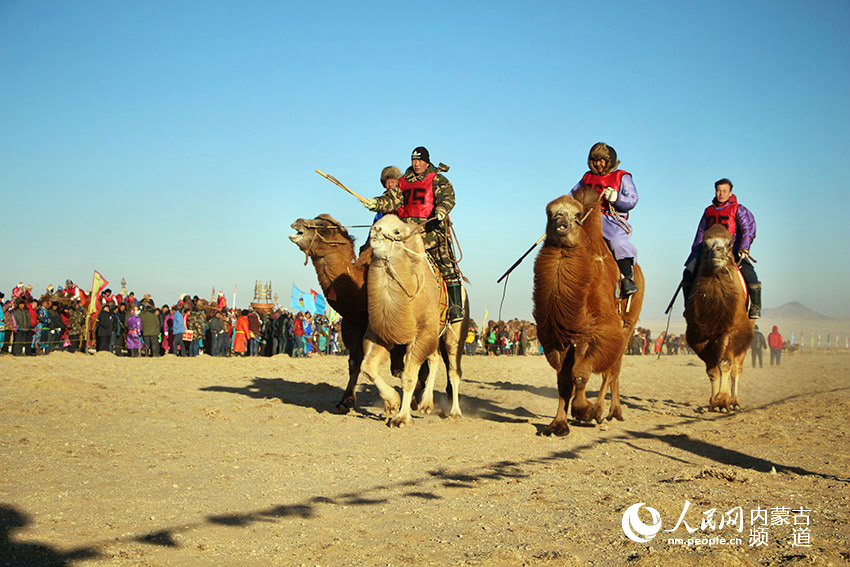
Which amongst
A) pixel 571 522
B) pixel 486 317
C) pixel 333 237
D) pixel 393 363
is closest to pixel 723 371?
pixel 393 363

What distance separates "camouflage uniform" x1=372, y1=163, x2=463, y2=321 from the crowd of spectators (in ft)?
42.9

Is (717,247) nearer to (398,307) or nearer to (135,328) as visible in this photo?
(398,307)

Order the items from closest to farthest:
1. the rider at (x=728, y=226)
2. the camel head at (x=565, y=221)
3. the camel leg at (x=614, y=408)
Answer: the camel head at (x=565, y=221)
the camel leg at (x=614, y=408)
the rider at (x=728, y=226)

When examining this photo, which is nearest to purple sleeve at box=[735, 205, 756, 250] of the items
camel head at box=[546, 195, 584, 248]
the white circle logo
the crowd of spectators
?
camel head at box=[546, 195, 584, 248]

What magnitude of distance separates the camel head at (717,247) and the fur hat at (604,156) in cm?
211

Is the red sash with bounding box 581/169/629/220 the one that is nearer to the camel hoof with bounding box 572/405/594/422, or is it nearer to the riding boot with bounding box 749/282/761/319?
the camel hoof with bounding box 572/405/594/422

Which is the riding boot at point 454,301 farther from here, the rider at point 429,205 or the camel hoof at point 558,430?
the camel hoof at point 558,430

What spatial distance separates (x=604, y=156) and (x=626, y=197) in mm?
619

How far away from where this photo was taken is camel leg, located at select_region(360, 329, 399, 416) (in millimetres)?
8188

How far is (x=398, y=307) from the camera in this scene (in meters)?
8.19

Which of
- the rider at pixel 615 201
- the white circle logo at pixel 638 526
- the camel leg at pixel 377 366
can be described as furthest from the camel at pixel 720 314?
the white circle logo at pixel 638 526

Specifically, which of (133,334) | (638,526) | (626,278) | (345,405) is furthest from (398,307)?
(133,334)

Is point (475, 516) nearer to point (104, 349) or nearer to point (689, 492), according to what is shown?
point (689, 492)

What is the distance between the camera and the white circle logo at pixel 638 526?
12.1 feet
